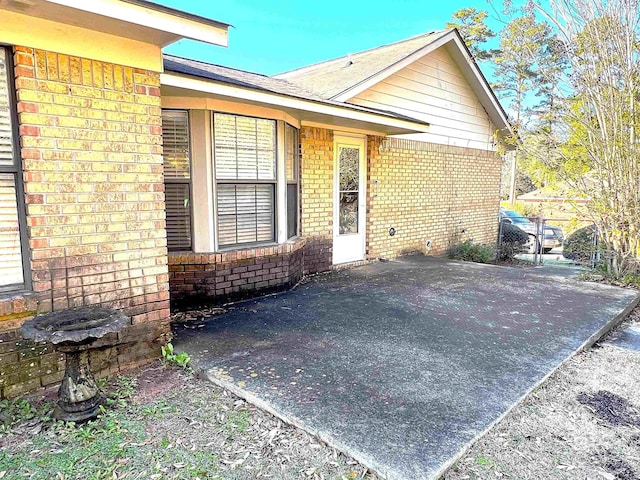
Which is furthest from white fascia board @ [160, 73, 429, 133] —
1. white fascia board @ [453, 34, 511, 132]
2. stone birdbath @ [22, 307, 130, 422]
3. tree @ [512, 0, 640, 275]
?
white fascia board @ [453, 34, 511, 132]

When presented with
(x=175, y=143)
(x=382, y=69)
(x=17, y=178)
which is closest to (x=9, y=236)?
(x=17, y=178)

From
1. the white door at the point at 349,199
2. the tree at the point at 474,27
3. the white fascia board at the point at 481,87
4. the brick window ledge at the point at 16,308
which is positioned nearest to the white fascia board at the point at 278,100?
the white door at the point at 349,199

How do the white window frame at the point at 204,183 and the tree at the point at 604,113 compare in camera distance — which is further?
the tree at the point at 604,113

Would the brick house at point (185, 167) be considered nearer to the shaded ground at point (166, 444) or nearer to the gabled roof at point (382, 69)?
the gabled roof at point (382, 69)

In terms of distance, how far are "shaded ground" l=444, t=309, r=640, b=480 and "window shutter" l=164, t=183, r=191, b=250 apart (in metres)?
3.84

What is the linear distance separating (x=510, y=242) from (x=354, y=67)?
690 centimetres

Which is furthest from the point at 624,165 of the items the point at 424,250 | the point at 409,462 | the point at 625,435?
the point at 409,462

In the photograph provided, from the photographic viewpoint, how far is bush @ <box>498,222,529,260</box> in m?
11.6

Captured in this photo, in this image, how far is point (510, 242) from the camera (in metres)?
11.8

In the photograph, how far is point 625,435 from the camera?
8.71 feet

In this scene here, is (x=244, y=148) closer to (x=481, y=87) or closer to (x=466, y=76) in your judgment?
(x=466, y=76)

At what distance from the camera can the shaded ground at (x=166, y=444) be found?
2.20 m

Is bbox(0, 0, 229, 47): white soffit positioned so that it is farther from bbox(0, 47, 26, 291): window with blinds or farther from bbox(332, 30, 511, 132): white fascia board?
bbox(332, 30, 511, 132): white fascia board

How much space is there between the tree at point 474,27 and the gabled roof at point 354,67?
62.5 feet
